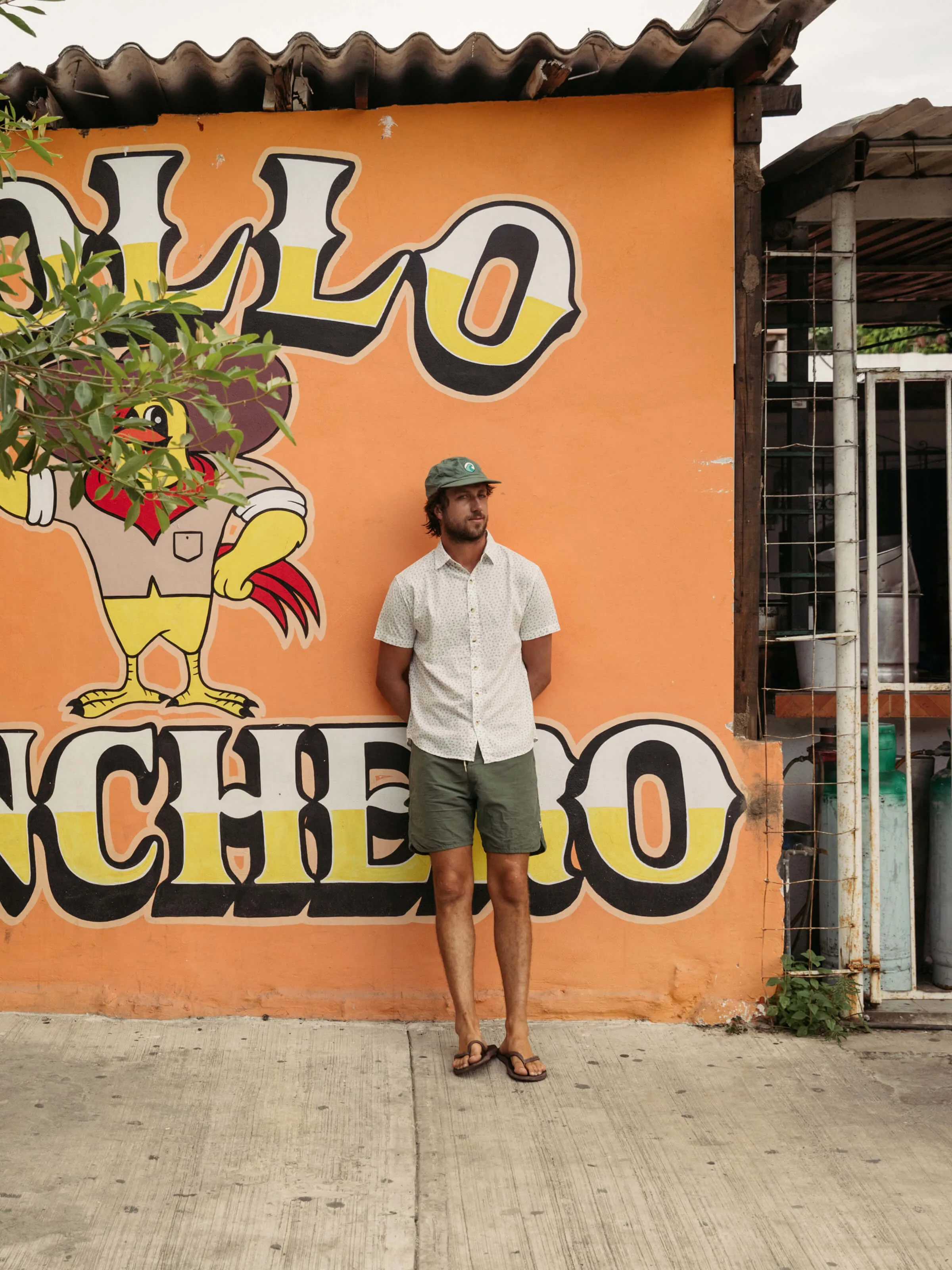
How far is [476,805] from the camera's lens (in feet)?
12.9

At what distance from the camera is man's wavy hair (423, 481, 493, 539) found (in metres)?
3.88

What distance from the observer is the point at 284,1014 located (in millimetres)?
4215

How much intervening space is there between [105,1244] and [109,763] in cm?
185

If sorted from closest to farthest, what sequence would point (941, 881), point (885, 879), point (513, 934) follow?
point (513, 934), point (885, 879), point (941, 881)

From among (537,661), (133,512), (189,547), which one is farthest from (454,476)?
(133,512)

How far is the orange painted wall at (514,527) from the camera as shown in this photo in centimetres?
411

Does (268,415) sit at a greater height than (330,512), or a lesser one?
greater

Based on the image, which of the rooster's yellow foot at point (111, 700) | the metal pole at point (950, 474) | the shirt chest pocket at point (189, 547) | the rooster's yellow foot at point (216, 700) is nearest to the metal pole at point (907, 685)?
the metal pole at point (950, 474)

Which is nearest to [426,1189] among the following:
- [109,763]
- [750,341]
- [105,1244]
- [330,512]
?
[105,1244]

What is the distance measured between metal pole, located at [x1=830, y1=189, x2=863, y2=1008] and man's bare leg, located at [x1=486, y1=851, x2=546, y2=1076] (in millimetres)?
1255

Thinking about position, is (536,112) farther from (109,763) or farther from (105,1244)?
(105,1244)

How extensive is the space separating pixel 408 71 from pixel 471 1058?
3.40 meters

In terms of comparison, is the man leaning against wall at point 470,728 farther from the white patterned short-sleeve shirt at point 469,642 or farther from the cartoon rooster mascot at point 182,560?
the cartoon rooster mascot at point 182,560

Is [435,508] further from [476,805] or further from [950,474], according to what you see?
[950,474]
